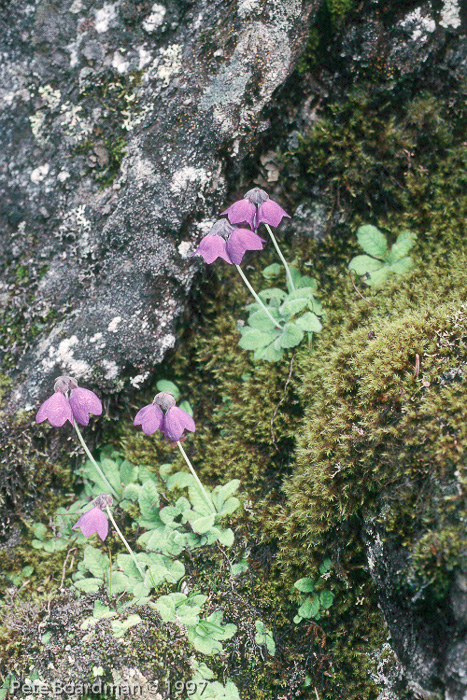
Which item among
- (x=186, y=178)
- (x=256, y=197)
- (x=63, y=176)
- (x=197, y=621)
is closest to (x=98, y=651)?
(x=197, y=621)

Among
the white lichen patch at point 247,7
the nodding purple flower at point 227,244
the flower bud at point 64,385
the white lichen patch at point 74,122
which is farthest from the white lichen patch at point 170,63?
the flower bud at point 64,385

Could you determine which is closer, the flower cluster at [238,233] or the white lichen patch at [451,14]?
the flower cluster at [238,233]

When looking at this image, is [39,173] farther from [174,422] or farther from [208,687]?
[208,687]

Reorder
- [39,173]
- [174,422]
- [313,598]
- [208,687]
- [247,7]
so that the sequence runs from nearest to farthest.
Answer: [208,687], [313,598], [174,422], [247,7], [39,173]

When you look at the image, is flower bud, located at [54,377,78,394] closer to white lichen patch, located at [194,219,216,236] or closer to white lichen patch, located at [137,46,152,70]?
white lichen patch, located at [194,219,216,236]

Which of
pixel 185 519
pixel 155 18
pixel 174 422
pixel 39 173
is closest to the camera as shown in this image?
pixel 174 422

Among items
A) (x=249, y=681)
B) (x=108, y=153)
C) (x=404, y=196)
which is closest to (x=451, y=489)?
(x=249, y=681)

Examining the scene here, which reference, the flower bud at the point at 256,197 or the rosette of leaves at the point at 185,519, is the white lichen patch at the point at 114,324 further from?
the flower bud at the point at 256,197
